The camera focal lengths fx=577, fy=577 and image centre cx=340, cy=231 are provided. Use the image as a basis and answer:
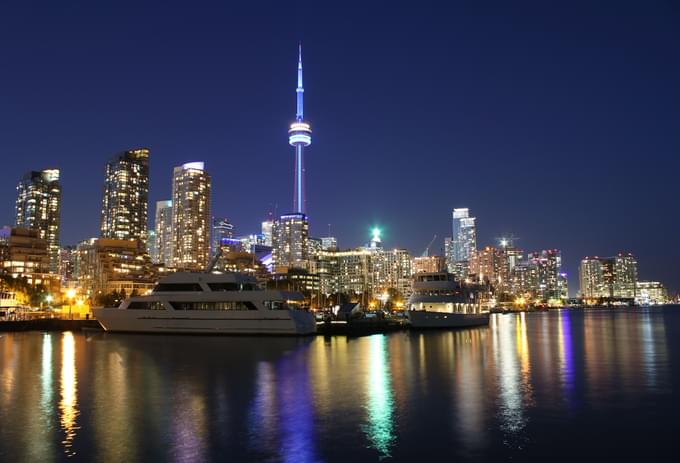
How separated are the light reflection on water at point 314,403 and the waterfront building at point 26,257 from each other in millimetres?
148486

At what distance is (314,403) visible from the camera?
2509 cm

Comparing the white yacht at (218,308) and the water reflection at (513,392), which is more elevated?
the white yacht at (218,308)

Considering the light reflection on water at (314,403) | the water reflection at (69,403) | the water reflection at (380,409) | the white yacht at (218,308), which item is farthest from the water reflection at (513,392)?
the white yacht at (218,308)

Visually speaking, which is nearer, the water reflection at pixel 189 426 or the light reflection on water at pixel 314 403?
the water reflection at pixel 189 426

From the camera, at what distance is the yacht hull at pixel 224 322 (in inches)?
2488

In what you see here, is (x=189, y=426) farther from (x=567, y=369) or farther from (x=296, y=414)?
(x=567, y=369)

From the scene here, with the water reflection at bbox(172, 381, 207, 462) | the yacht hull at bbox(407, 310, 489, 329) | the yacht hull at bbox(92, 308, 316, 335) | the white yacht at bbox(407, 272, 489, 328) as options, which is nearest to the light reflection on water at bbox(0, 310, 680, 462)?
the water reflection at bbox(172, 381, 207, 462)

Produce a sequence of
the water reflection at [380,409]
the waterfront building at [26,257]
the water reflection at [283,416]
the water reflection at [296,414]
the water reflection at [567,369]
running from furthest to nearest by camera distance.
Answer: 1. the waterfront building at [26,257]
2. the water reflection at [567,369]
3. the water reflection at [380,409]
4. the water reflection at [283,416]
5. the water reflection at [296,414]

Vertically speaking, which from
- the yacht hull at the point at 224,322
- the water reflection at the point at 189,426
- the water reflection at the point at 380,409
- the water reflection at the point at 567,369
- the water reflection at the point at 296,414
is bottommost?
the water reflection at the point at 567,369

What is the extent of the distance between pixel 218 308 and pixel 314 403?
41.0 meters

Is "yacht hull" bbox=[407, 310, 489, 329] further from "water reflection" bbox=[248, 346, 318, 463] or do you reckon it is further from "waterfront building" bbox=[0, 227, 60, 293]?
"waterfront building" bbox=[0, 227, 60, 293]

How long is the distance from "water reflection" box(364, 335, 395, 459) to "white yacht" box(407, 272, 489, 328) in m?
39.8

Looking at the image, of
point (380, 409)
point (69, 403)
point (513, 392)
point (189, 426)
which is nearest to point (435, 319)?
point (513, 392)

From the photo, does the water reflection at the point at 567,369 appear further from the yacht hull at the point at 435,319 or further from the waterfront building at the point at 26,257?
the waterfront building at the point at 26,257
